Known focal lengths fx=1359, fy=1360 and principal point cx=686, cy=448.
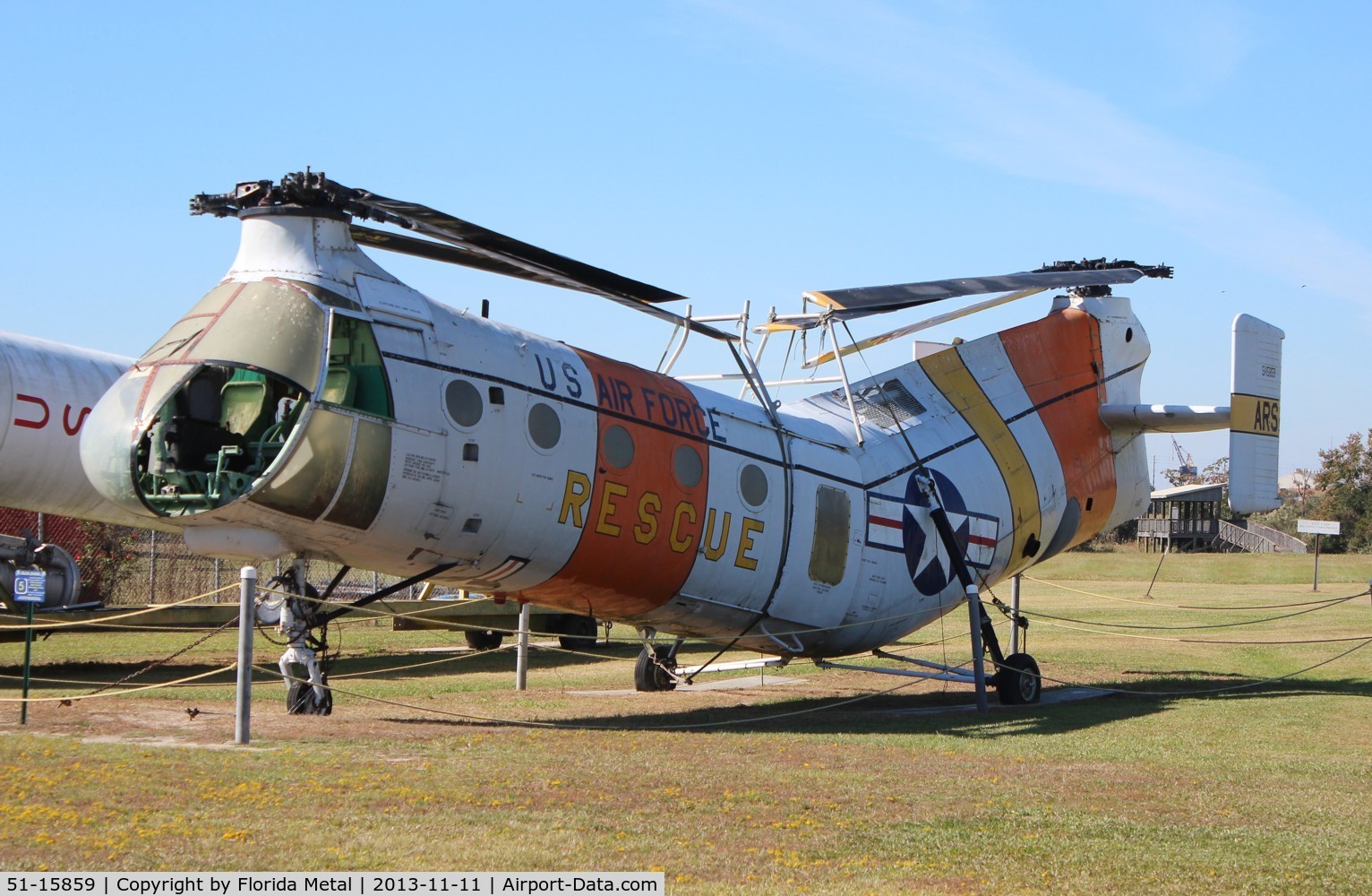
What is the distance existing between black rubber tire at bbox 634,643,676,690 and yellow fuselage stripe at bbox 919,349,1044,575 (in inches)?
199

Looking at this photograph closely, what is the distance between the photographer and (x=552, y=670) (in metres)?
23.3

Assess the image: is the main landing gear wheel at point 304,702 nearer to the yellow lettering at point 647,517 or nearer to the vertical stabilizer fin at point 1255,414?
the yellow lettering at point 647,517

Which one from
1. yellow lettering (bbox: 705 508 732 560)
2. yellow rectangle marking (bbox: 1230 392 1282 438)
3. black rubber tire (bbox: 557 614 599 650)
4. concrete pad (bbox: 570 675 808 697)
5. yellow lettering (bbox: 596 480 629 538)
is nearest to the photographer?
yellow lettering (bbox: 596 480 629 538)

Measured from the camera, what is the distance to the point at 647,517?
13.9 m

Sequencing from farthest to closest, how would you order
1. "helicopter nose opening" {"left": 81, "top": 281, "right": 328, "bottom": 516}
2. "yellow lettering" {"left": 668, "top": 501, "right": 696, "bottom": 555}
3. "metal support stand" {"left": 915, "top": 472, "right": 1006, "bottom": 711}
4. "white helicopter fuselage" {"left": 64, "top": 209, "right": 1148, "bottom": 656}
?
"metal support stand" {"left": 915, "top": 472, "right": 1006, "bottom": 711} → "yellow lettering" {"left": 668, "top": 501, "right": 696, "bottom": 555} → "white helicopter fuselage" {"left": 64, "top": 209, "right": 1148, "bottom": 656} → "helicopter nose opening" {"left": 81, "top": 281, "right": 328, "bottom": 516}

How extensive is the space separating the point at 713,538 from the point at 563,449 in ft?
7.40

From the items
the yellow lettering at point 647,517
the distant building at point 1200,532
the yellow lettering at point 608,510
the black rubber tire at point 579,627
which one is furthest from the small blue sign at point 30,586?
the distant building at point 1200,532

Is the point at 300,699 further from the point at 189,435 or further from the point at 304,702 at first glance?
the point at 189,435

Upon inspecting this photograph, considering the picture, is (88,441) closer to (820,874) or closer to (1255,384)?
(820,874)

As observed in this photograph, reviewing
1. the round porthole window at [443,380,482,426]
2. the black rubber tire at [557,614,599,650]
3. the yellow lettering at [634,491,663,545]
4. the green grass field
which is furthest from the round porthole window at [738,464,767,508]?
the black rubber tire at [557,614,599,650]

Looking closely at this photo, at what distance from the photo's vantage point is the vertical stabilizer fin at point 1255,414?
20.4 meters

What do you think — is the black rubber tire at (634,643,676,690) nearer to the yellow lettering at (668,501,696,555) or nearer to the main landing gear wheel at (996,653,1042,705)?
the main landing gear wheel at (996,653,1042,705)

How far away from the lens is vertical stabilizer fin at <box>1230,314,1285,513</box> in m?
20.4

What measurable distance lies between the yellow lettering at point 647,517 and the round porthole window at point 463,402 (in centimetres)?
210
